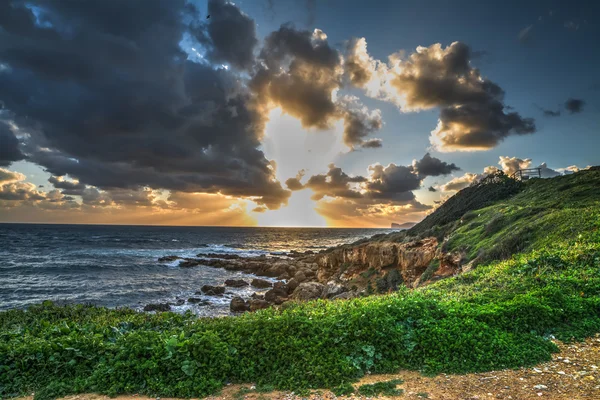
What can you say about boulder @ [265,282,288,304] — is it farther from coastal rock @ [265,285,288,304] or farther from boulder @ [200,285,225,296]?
boulder @ [200,285,225,296]

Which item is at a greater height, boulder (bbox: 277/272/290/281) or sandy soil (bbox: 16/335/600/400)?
sandy soil (bbox: 16/335/600/400)

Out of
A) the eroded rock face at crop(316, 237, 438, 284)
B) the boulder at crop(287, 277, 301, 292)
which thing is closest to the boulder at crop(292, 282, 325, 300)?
the eroded rock face at crop(316, 237, 438, 284)

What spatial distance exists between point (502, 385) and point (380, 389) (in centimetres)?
219

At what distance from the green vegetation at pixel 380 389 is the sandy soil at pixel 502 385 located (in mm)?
173

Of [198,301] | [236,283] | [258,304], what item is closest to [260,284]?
[236,283]

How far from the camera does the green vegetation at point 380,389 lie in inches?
211

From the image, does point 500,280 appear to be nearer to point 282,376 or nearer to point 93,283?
point 282,376

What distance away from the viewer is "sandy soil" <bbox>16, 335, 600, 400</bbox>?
5.21 meters

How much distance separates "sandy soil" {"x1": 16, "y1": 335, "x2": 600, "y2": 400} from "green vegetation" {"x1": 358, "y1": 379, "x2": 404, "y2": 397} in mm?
173

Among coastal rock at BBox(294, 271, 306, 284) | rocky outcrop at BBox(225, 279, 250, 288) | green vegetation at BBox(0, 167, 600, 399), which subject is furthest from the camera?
rocky outcrop at BBox(225, 279, 250, 288)

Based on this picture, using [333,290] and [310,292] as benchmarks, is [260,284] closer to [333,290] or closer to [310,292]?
[310,292]

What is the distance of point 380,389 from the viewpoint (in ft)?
18.0

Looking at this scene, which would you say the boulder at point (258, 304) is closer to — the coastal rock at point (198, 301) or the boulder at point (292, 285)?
the coastal rock at point (198, 301)

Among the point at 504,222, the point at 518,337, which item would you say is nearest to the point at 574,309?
the point at 518,337
